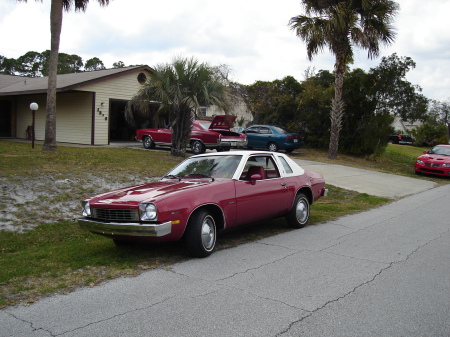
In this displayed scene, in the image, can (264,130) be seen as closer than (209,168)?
No

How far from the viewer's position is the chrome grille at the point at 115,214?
565 cm

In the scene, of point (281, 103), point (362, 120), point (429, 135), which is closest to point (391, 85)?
point (362, 120)

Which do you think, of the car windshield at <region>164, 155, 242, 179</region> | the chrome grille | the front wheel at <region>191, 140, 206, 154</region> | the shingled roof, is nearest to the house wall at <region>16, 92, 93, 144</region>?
A: the shingled roof

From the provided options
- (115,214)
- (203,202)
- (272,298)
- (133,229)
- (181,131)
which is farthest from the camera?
(181,131)

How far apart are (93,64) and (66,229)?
76.5 metres

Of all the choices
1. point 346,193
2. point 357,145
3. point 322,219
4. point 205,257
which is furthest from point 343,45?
point 205,257

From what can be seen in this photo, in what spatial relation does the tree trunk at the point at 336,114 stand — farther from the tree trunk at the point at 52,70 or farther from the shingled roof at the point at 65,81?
the tree trunk at the point at 52,70

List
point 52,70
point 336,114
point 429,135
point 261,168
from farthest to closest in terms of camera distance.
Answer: point 429,135 < point 336,114 < point 52,70 < point 261,168

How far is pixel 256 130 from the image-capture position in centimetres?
2459

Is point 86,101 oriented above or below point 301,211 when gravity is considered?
above

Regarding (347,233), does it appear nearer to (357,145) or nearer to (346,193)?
(346,193)

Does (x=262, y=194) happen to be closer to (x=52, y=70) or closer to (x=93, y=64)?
(x=52, y=70)

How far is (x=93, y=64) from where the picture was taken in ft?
257

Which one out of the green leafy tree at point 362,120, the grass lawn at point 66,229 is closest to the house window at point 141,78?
the grass lawn at point 66,229
